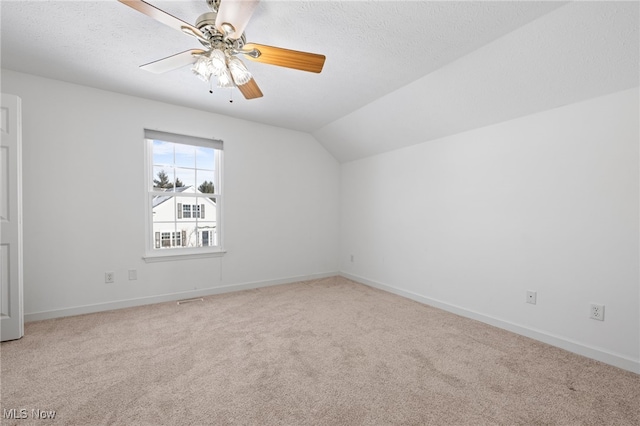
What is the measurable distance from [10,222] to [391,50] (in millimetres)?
3492

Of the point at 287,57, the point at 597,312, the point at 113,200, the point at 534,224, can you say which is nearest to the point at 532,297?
the point at 597,312

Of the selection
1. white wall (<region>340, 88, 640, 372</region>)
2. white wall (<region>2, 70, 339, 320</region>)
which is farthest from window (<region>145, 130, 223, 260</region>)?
white wall (<region>340, 88, 640, 372</region>)

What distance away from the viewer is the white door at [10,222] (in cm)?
244

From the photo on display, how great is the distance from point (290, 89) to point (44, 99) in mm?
2458

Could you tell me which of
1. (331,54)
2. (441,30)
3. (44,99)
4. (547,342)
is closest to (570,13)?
(441,30)

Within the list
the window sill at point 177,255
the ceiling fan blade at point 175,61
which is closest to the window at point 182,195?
the window sill at point 177,255

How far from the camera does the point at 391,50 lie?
2297 millimetres

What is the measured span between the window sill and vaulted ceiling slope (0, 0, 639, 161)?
1.86m

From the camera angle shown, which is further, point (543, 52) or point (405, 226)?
point (405, 226)

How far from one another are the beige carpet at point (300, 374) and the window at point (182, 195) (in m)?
0.94

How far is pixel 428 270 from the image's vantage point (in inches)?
141

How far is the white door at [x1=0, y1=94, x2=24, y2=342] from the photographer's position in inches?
96.0

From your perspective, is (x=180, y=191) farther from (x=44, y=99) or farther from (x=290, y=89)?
(x=290, y=89)

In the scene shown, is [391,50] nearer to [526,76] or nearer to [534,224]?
[526,76]
